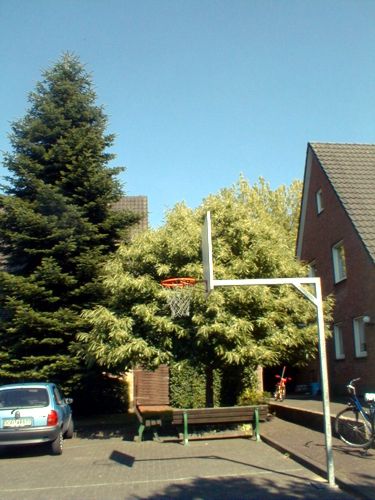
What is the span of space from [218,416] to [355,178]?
34.5ft

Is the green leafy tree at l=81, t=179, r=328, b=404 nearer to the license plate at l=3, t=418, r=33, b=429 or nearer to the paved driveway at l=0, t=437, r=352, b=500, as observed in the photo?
the paved driveway at l=0, t=437, r=352, b=500

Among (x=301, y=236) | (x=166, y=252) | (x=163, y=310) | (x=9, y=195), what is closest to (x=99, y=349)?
(x=163, y=310)

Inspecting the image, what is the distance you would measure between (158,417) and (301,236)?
1233 cm

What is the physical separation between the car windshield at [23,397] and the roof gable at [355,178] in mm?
9465

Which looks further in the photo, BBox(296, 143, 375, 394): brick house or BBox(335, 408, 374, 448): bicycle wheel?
BBox(296, 143, 375, 394): brick house

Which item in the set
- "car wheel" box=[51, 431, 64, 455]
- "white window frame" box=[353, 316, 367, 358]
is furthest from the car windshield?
"white window frame" box=[353, 316, 367, 358]

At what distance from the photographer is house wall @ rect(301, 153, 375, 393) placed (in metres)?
16.9

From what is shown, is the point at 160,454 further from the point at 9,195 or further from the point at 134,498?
the point at 9,195

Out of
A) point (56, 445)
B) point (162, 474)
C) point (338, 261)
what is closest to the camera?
point (162, 474)

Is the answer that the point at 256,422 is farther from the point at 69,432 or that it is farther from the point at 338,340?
the point at 338,340

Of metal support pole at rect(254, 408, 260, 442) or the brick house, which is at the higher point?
the brick house

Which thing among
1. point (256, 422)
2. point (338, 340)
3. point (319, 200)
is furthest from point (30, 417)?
point (319, 200)

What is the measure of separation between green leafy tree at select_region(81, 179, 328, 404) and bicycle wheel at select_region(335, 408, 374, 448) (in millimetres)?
2335

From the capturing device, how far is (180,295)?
1262 cm
